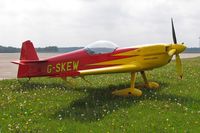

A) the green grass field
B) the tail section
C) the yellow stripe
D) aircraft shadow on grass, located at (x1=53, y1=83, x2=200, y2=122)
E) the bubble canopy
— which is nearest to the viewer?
the green grass field

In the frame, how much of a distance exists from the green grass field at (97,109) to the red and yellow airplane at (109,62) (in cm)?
91

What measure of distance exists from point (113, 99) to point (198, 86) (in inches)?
185

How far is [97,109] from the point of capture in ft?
40.7

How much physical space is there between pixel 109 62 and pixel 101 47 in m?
0.91

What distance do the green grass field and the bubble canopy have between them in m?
1.86

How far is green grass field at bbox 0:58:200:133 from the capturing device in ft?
33.9

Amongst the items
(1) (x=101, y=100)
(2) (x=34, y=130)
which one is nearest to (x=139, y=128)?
(2) (x=34, y=130)

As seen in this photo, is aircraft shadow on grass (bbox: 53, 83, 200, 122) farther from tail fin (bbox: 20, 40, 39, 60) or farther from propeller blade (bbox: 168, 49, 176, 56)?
tail fin (bbox: 20, 40, 39, 60)

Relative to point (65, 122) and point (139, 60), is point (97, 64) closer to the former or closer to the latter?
point (139, 60)

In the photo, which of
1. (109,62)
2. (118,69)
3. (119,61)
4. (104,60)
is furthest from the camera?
(104,60)

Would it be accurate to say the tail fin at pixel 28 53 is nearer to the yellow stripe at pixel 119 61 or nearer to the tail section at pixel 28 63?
the tail section at pixel 28 63

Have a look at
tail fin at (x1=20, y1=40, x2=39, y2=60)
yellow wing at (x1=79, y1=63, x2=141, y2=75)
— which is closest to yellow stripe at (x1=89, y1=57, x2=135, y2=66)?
yellow wing at (x1=79, y1=63, x2=141, y2=75)

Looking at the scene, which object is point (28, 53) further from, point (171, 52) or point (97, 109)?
point (171, 52)

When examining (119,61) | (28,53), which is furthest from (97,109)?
(28,53)
